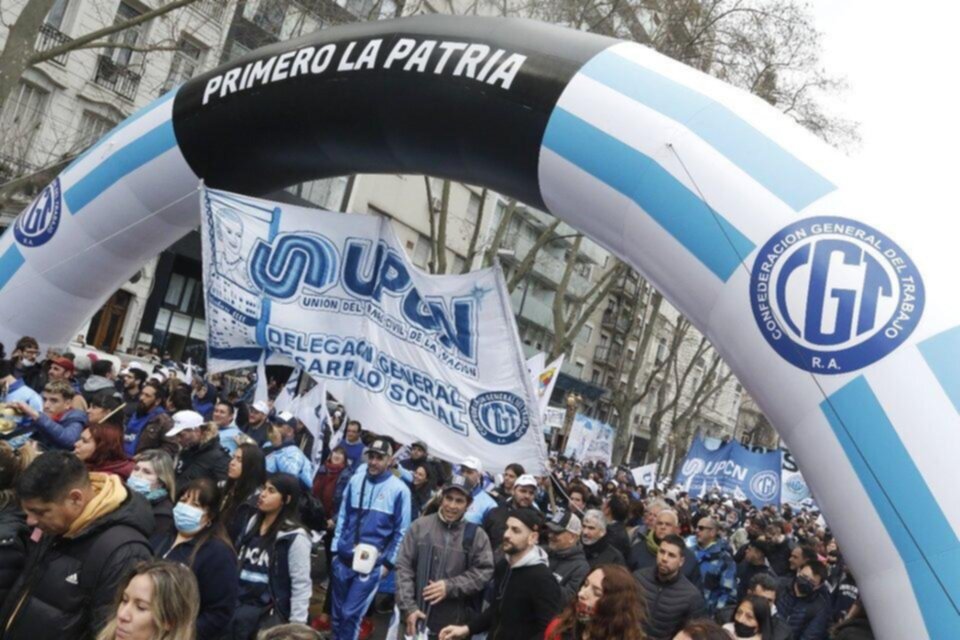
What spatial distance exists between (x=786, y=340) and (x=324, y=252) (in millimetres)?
3415

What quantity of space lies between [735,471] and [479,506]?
1150 centimetres

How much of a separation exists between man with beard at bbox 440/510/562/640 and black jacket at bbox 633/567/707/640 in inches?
33.3

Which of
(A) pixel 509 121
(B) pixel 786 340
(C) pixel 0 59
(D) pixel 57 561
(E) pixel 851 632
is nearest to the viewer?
(D) pixel 57 561

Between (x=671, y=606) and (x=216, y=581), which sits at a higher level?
(x=671, y=606)

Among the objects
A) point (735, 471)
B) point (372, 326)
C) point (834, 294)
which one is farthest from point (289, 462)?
point (735, 471)

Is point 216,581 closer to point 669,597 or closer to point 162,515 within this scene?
point 162,515

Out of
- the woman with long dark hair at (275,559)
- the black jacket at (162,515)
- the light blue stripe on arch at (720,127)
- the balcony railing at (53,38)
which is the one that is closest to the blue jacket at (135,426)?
the woman with long dark hair at (275,559)

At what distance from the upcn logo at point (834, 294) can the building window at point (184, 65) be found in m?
23.2

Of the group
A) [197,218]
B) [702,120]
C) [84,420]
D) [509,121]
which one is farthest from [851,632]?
[197,218]

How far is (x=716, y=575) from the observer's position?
870 cm

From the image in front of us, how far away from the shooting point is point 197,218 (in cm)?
752

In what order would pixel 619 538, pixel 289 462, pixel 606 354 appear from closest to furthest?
pixel 289 462 → pixel 619 538 → pixel 606 354

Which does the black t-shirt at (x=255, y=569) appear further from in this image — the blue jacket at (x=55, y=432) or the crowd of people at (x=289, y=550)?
the blue jacket at (x=55, y=432)

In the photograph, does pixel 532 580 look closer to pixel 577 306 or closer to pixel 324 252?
pixel 324 252
